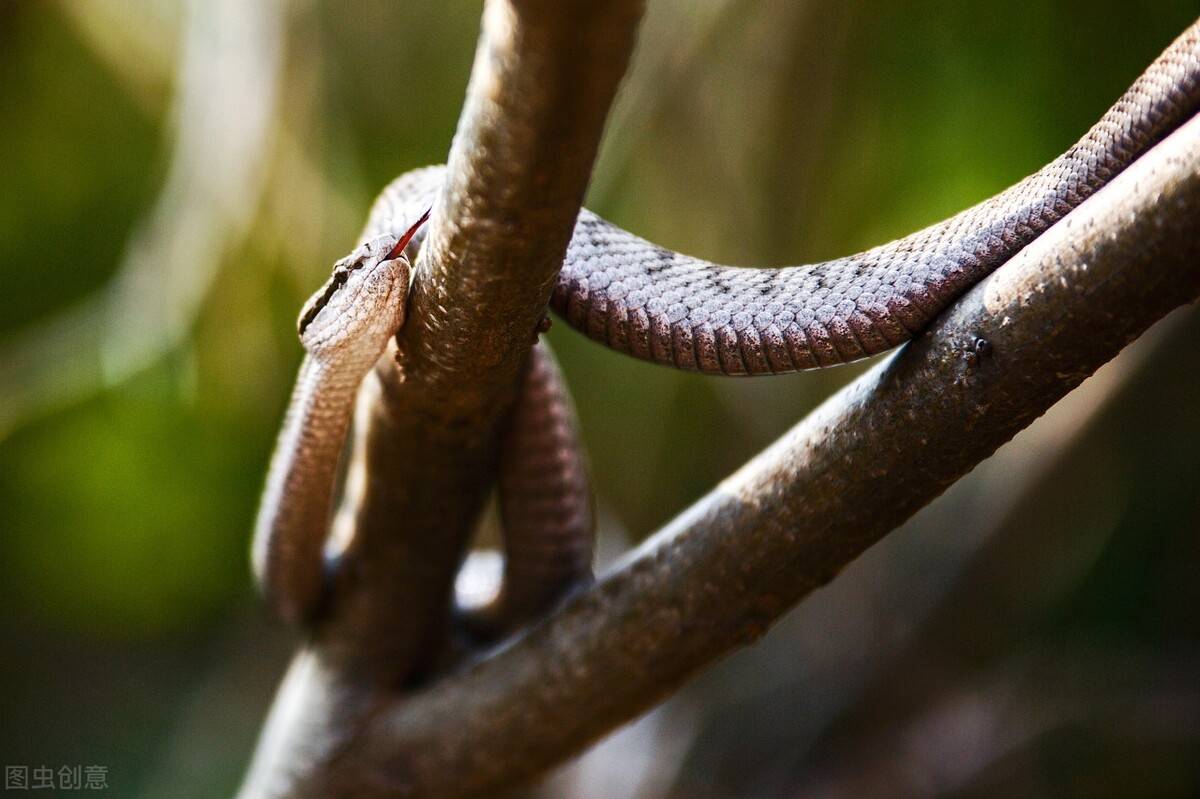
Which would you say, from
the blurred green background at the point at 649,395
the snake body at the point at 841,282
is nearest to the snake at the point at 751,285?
the snake body at the point at 841,282

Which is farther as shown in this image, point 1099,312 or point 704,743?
point 704,743

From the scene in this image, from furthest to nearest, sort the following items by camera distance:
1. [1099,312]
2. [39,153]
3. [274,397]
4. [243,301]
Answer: [39,153]
[274,397]
[243,301]
[1099,312]

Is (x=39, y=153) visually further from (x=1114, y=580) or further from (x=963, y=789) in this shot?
(x=1114, y=580)

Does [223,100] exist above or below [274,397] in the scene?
above

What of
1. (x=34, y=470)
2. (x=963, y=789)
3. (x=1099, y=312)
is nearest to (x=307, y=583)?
(x=1099, y=312)

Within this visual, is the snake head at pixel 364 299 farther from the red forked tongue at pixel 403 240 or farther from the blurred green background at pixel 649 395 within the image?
the blurred green background at pixel 649 395

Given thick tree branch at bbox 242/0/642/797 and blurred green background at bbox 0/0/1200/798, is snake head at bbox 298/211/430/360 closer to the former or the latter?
thick tree branch at bbox 242/0/642/797

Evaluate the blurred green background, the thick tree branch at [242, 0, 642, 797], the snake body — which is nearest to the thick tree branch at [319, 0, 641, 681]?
the thick tree branch at [242, 0, 642, 797]
